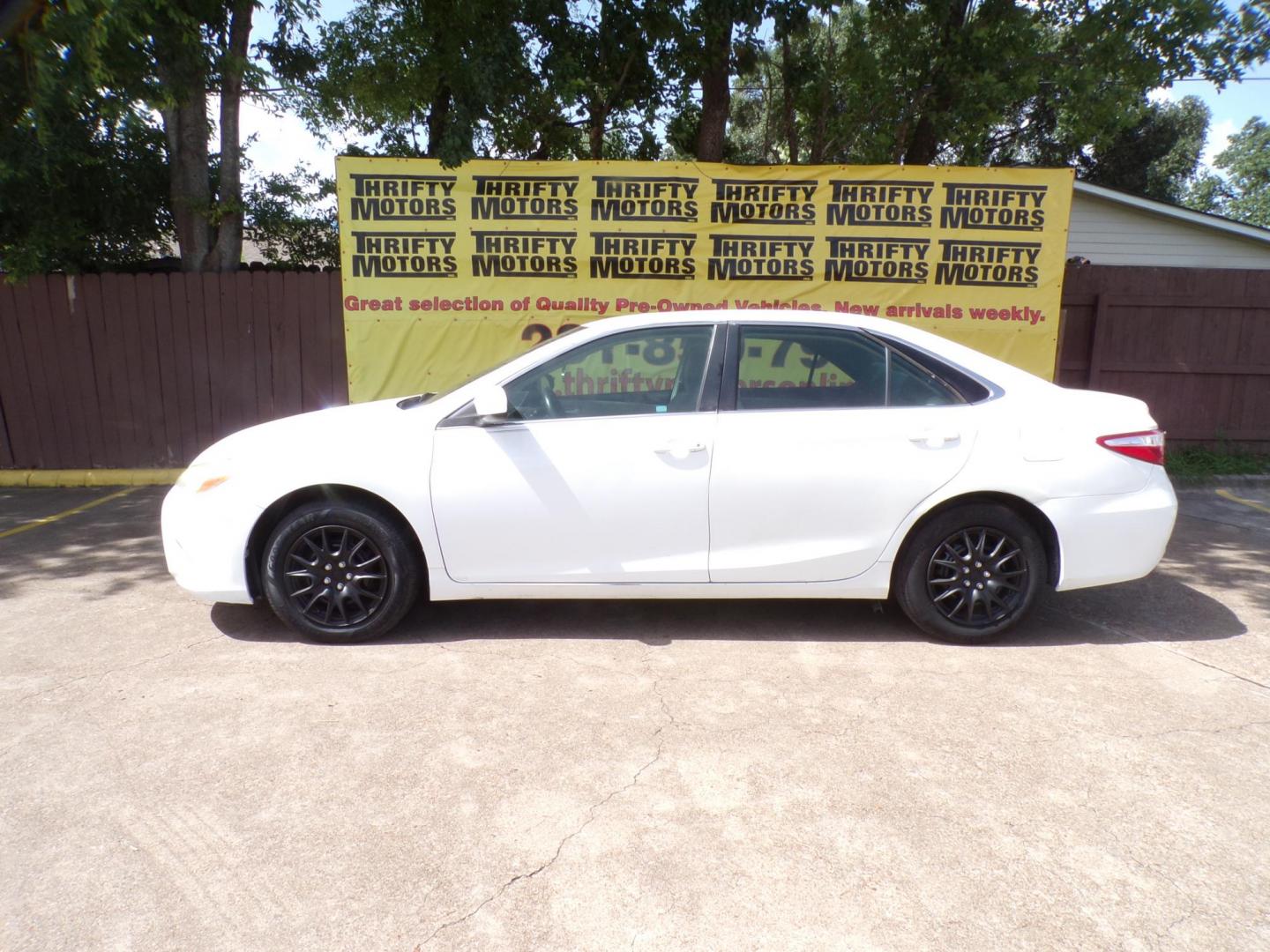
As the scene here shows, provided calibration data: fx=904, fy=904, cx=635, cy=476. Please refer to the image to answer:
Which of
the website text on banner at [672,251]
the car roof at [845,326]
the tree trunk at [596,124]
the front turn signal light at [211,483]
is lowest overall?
the front turn signal light at [211,483]

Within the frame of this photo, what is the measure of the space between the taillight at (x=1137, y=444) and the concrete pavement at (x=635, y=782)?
36.9 inches

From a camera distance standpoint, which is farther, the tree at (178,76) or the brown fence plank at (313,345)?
the brown fence plank at (313,345)

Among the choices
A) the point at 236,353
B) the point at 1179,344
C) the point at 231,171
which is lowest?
the point at 236,353

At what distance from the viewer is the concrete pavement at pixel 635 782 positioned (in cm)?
246

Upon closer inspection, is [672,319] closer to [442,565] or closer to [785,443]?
[785,443]

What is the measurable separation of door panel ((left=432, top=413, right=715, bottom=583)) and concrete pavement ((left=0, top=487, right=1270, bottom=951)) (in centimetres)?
47

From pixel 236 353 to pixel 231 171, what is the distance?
2177 millimetres

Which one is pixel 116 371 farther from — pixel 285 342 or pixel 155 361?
pixel 285 342

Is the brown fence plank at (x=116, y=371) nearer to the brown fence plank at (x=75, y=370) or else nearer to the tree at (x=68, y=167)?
the brown fence plank at (x=75, y=370)

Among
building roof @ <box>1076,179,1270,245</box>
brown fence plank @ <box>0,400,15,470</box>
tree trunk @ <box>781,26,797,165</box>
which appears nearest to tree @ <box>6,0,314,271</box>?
brown fence plank @ <box>0,400,15,470</box>

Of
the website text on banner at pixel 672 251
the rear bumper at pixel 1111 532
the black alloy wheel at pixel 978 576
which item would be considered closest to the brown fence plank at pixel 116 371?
the website text on banner at pixel 672 251

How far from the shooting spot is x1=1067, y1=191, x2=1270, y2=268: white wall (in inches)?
577

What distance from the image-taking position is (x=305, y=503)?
431 cm

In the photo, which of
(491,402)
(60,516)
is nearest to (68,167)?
(60,516)
